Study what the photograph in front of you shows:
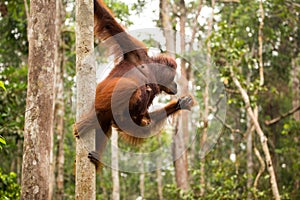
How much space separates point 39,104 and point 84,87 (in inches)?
25.9

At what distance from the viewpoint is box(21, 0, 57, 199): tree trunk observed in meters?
3.37

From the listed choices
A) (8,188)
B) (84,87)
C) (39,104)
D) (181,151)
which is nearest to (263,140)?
(181,151)

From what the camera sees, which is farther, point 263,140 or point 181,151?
point 181,151

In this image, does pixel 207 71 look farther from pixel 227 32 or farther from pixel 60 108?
pixel 60 108

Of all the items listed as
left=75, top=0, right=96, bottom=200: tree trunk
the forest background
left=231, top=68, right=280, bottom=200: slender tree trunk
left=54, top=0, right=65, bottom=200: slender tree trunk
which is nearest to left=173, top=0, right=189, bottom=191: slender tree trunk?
the forest background

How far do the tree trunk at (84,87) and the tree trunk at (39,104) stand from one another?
464 mm

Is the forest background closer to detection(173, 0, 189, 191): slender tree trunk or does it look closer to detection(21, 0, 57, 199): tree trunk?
detection(173, 0, 189, 191): slender tree trunk

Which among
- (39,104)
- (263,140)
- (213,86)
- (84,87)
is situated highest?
(213,86)

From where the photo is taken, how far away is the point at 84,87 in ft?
9.75

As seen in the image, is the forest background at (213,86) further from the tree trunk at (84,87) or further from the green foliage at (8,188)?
the tree trunk at (84,87)

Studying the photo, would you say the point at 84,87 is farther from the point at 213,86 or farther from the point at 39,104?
the point at 213,86

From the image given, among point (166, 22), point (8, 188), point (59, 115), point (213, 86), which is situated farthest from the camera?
point (213, 86)

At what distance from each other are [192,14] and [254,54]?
1887 mm

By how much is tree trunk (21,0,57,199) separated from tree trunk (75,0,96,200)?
46 centimetres
